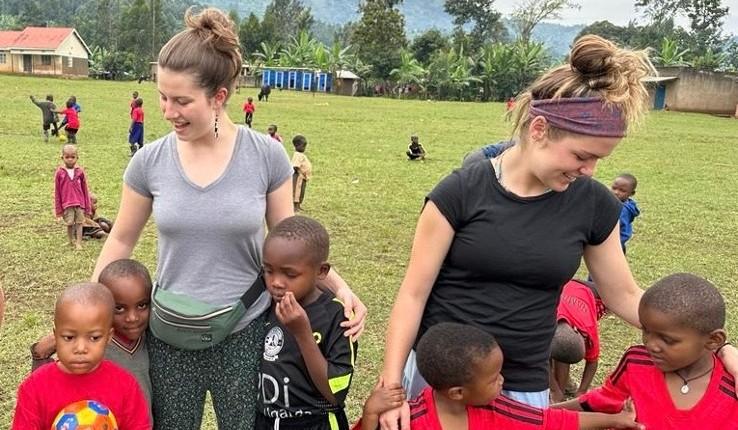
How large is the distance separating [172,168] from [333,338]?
2.50ft

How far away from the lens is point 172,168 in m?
2.25

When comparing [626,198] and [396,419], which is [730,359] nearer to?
[396,419]

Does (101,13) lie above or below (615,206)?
above

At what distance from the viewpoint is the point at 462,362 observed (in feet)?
6.61

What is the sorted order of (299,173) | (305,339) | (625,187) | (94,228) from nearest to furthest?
1. (305,339)
2. (625,187)
3. (94,228)
4. (299,173)

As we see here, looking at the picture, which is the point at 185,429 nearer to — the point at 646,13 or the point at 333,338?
the point at 333,338

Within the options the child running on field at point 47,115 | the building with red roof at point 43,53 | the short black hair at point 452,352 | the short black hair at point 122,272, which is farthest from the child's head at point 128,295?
the building with red roof at point 43,53

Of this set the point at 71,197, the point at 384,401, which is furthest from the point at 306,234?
the point at 71,197

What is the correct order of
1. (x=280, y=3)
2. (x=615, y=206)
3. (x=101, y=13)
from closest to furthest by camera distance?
1. (x=615, y=206)
2. (x=101, y=13)
3. (x=280, y=3)

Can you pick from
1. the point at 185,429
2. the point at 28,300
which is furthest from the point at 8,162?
the point at 185,429

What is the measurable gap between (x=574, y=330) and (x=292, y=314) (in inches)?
87.5

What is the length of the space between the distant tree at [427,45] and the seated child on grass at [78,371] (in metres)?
52.4

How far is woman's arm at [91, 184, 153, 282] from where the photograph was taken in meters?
2.33

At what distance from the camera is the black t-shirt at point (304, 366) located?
2256 mm
